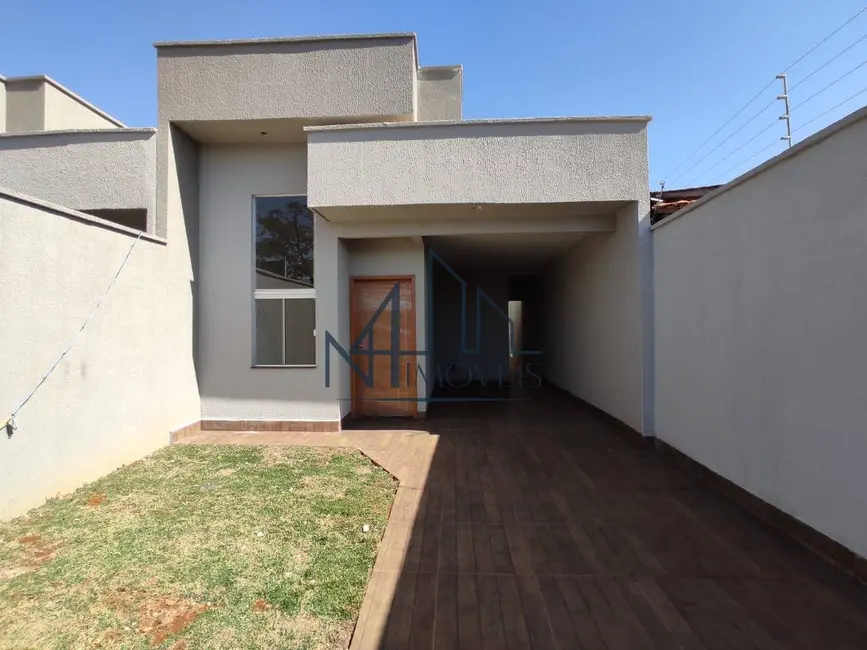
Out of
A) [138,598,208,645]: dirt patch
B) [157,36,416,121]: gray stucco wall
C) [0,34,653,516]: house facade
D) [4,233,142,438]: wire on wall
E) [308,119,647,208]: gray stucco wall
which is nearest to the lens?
[138,598,208,645]: dirt patch

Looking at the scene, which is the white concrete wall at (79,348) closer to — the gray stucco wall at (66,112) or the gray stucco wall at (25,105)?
the gray stucco wall at (66,112)

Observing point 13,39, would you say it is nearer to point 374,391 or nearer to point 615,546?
point 374,391

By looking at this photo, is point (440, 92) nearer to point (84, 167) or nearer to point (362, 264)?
point (362, 264)

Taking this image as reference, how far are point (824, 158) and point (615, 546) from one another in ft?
10.00

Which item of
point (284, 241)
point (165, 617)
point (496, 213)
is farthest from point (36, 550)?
point (496, 213)

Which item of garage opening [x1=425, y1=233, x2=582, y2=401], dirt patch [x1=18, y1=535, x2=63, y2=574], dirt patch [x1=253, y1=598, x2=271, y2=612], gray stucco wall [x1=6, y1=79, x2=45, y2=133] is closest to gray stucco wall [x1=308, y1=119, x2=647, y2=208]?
dirt patch [x1=18, y1=535, x2=63, y2=574]

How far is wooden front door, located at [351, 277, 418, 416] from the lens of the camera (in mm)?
7504

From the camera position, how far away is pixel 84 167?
237 inches

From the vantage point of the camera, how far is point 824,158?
9.90ft

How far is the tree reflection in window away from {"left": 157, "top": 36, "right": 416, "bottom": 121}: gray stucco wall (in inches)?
51.5

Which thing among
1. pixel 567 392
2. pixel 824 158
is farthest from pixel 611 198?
pixel 567 392

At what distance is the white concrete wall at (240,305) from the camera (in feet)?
22.4

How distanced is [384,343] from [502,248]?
9.94 ft

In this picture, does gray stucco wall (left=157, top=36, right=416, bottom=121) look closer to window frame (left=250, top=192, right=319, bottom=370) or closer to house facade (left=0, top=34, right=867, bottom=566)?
house facade (left=0, top=34, right=867, bottom=566)
